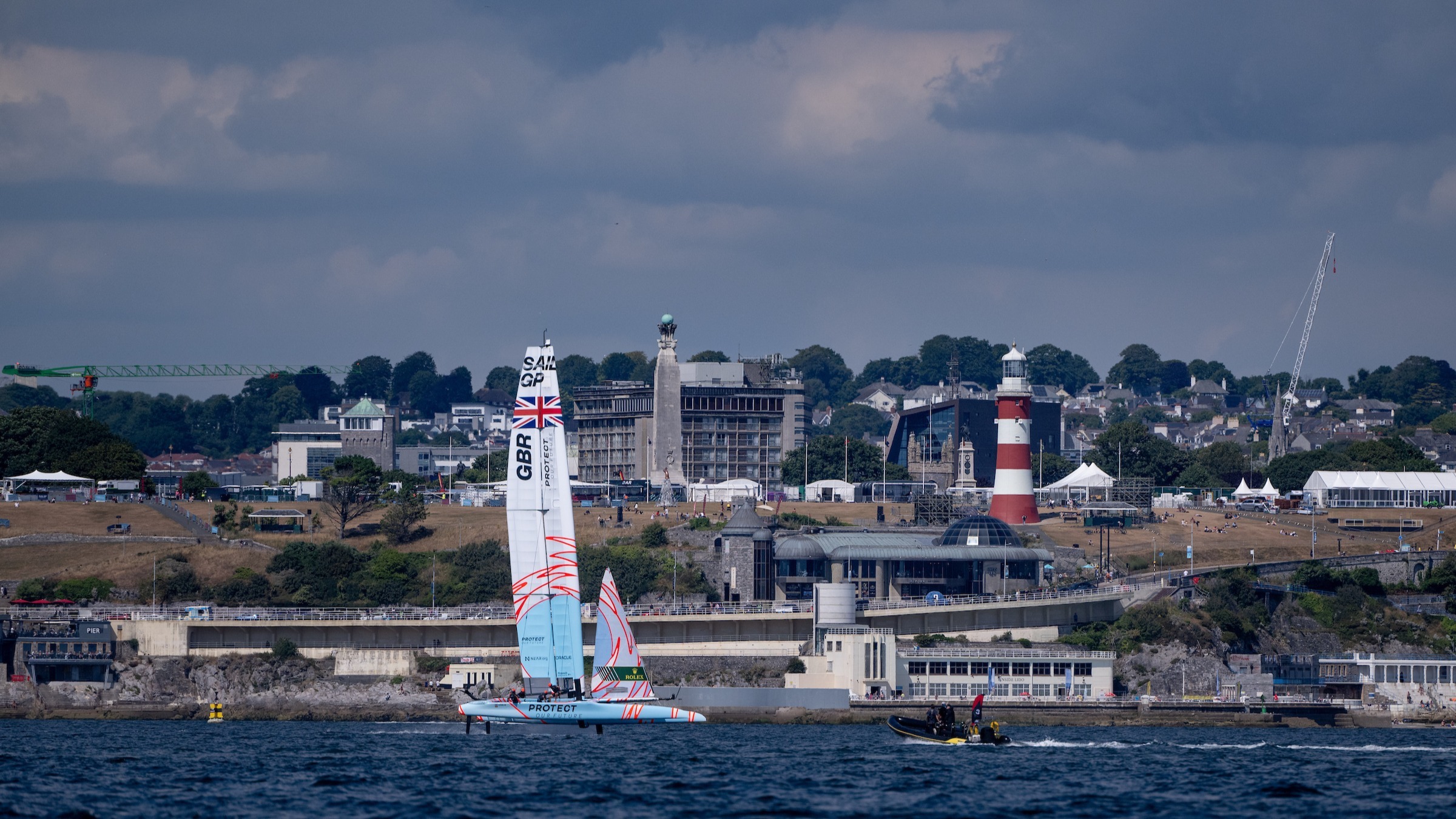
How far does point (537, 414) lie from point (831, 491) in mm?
101969

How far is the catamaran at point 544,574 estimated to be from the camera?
7944cm

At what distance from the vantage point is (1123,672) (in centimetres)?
11669

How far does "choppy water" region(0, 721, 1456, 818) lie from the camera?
62562mm

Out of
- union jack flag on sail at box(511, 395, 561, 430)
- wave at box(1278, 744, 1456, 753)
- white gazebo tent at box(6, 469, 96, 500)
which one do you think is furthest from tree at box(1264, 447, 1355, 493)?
union jack flag on sail at box(511, 395, 561, 430)

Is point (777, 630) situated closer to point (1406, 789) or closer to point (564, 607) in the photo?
point (564, 607)

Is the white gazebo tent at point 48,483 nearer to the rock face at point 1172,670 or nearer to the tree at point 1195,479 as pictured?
the rock face at point 1172,670

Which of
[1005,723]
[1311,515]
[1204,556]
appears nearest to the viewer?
[1005,723]

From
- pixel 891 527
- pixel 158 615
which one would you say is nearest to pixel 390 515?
pixel 158 615

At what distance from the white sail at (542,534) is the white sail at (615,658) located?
359 cm

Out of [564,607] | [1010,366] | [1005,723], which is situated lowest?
[1005,723]

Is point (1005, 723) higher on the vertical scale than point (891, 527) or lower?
lower

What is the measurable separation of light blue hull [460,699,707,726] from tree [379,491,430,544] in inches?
2532

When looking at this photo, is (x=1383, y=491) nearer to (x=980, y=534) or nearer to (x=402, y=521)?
(x=980, y=534)

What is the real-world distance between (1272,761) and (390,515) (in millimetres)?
81624
